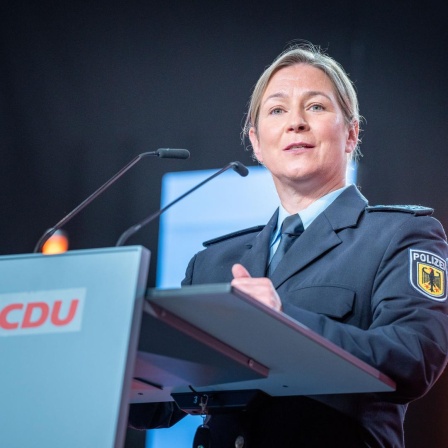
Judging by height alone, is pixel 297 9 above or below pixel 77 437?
above

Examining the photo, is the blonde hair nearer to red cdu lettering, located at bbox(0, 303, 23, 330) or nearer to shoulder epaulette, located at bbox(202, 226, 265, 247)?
shoulder epaulette, located at bbox(202, 226, 265, 247)

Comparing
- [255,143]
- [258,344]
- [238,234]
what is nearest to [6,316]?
[258,344]

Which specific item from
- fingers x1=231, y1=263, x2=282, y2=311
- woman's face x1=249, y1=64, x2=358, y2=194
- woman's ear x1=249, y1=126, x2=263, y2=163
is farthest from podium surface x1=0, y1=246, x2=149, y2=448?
woman's ear x1=249, y1=126, x2=263, y2=163

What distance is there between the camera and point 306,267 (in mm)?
1963

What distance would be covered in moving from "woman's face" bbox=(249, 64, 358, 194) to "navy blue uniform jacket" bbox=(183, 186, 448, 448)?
0.57ft

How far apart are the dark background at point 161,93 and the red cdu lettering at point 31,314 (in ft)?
6.04

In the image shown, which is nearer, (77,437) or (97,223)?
(77,437)

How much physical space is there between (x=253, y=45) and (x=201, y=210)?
0.71 meters

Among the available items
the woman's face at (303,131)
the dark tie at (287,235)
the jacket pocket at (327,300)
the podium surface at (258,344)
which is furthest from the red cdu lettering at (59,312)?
the woman's face at (303,131)

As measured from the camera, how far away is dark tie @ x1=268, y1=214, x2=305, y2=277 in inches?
82.4

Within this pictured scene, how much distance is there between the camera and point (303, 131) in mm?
2328

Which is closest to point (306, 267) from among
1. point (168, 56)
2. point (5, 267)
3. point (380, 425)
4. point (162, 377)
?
point (380, 425)

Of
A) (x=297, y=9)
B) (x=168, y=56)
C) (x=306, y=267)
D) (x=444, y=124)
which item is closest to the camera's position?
(x=306, y=267)

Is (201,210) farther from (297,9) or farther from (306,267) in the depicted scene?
(306,267)
